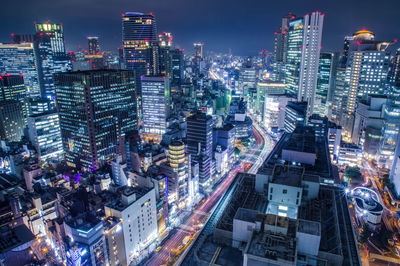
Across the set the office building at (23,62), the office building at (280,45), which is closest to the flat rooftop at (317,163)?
the office building at (280,45)

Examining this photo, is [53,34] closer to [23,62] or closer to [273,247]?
[23,62]

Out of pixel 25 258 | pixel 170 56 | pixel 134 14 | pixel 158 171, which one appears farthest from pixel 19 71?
pixel 25 258

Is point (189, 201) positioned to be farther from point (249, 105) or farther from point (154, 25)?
point (154, 25)

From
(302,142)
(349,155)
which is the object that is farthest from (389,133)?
(302,142)

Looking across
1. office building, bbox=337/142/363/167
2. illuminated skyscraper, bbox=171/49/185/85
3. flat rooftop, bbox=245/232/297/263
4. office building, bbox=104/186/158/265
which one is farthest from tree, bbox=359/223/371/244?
illuminated skyscraper, bbox=171/49/185/85

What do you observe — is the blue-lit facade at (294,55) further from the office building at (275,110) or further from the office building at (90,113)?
the office building at (90,113)

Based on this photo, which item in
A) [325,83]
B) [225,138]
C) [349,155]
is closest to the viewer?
[349,155]

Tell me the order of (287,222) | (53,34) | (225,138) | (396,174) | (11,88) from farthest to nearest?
(53,34) → (11,88) → (225,138) → (396,174) → (287,222)
